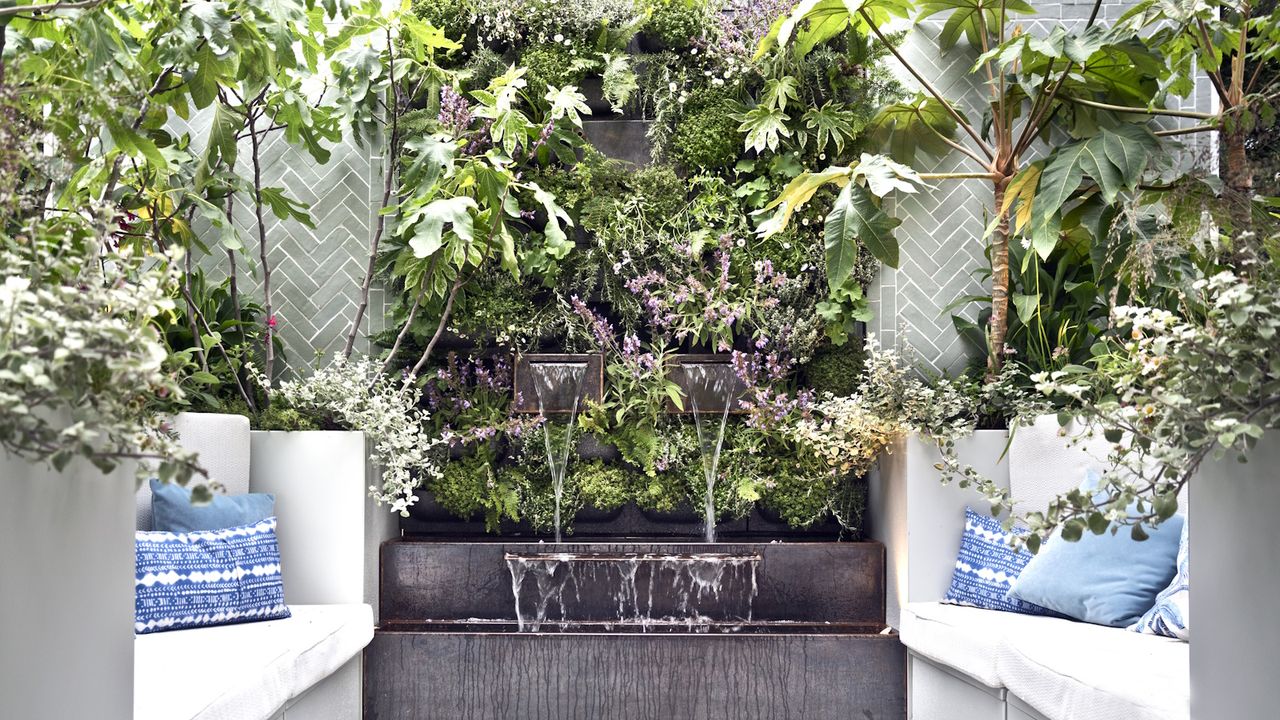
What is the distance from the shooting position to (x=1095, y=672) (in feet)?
8.34

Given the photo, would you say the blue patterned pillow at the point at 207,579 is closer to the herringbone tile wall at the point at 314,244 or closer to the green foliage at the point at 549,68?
the herringbone tile wall at the point at 314,244

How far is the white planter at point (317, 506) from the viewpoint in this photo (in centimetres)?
388

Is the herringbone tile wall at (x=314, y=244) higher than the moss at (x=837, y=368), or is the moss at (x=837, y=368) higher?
the herringbone tile wall at (x=314, y=244)

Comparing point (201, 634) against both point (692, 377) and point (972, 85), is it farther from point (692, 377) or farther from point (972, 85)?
point (972, 85)

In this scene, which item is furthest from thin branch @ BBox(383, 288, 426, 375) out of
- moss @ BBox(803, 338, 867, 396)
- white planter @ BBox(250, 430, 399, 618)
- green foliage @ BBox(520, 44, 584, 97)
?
moss @ BBox(803, 338, 867, 396)

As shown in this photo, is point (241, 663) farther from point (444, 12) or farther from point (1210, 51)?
point (1210, 51)

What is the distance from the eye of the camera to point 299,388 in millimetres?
4039

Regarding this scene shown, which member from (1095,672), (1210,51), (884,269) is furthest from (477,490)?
(1210,51)

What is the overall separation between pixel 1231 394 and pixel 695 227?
309 cm

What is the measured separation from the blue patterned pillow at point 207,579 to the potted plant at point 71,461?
1545 mm

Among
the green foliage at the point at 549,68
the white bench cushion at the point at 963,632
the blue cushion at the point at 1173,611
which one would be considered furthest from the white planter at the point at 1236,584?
the green foliage at the point at 549,68

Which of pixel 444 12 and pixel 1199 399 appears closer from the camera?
pixel 1199 399

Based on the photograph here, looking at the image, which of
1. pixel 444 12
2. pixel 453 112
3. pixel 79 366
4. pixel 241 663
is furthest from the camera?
pixel 444 12

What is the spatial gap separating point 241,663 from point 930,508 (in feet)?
8.08
